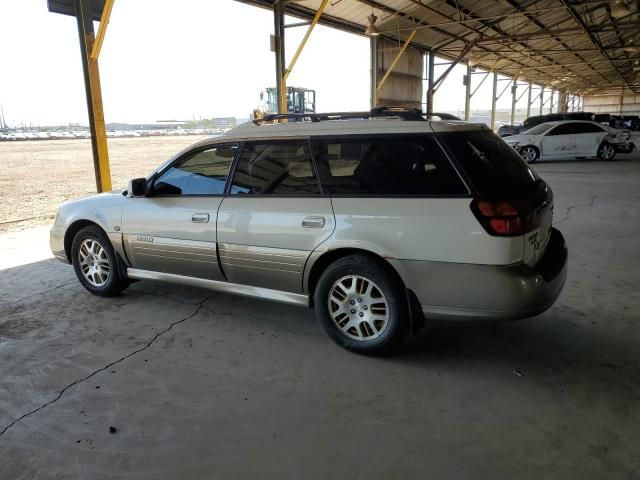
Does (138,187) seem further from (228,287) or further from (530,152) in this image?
(530,152)

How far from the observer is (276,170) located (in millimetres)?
3559

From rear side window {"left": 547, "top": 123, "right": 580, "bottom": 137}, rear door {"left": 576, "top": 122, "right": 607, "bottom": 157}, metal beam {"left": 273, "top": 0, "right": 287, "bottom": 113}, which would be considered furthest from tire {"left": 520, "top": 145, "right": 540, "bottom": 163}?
metal beam {"left": 273, "top": 0, "right": 287, "bottom": 113}

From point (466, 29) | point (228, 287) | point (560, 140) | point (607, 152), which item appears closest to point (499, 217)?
point (228, 287)

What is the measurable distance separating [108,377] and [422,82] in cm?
2169

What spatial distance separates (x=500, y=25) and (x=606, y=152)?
307 inches

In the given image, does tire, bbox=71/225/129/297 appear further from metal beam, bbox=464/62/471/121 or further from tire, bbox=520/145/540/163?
metal beam, bbox=464/62/471/121

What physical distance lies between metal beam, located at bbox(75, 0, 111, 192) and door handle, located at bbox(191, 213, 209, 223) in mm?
5352

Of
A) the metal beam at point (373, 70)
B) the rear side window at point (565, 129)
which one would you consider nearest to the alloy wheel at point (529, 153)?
the rear side window at point (565, 129)

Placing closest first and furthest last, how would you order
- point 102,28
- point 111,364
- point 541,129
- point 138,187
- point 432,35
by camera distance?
point 111,364 → point 138,187 → point 102,28 → point 541,129 → point 432,35

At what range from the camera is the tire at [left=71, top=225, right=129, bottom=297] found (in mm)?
4379

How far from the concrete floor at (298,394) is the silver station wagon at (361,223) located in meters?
0.39

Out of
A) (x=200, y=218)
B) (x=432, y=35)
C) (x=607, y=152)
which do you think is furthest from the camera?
(x=432, y=35)

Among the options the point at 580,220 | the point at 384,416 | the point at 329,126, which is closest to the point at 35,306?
the point at 329,126

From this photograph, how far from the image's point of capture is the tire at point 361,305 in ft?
10.3
